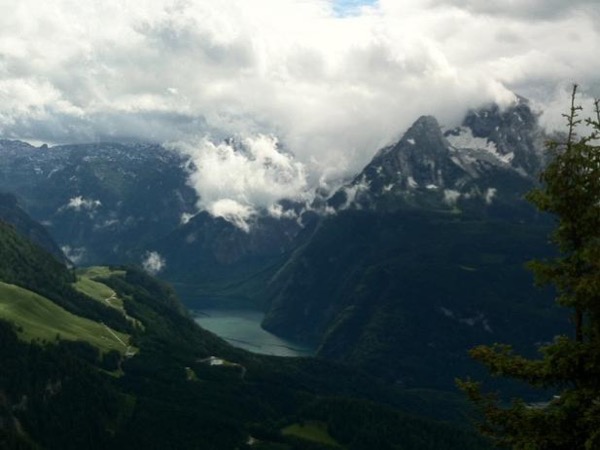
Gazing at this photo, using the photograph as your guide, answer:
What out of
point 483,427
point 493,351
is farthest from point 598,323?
point 483,427

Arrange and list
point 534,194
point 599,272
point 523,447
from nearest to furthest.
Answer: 1. point 599,272
2. point 523,447
3. point 534,194

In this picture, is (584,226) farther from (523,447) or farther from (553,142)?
(523,447)

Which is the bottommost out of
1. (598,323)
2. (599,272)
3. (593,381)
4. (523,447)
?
(523,447)

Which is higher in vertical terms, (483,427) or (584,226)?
(584,226)

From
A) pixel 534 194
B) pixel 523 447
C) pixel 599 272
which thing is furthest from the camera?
pixel 534 194

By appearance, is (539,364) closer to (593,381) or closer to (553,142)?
(593,381)

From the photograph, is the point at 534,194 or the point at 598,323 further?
the point at 534,194
